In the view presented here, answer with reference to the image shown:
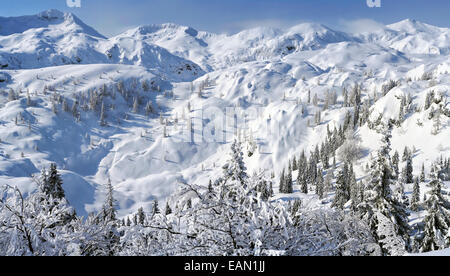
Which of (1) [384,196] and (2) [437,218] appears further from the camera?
(2) [437,218]

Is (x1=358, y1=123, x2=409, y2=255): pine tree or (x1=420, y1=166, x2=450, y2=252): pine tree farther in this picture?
(x1=420, y1=166, x2=450, y2=252): pine tree

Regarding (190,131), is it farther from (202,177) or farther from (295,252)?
(295,252)

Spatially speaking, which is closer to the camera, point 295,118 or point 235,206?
point 235,206

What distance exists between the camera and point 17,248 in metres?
5.32

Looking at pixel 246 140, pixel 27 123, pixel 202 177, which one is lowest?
pixel 202 177

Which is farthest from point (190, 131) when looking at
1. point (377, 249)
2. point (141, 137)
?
point (377, 249)

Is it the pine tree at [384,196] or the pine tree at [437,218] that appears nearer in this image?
the pine tree at [384,196]

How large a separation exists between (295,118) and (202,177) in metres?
78.3

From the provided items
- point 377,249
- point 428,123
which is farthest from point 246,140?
point 377,249

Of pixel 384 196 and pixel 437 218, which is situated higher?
pixel 384 196
